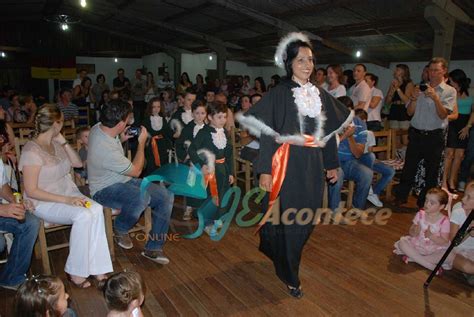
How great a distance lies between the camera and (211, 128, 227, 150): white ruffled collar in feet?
11.2

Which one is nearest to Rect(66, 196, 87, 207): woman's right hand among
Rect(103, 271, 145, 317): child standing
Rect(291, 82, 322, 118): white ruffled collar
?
Rect(103, 271, 145, 317): child standing

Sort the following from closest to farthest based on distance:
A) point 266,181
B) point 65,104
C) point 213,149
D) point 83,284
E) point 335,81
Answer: point 266,181 → point 83,284 → point 213,149 → point 335,81 → point 65,104

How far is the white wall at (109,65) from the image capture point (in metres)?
13.8

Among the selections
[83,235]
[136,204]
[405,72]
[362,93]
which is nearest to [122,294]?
[83,235]

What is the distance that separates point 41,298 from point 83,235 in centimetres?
108

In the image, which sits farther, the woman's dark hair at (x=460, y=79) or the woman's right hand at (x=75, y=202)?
the woman's dark hair at (x=460, y=79)

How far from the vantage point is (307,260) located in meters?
2.99

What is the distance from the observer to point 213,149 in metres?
3.42

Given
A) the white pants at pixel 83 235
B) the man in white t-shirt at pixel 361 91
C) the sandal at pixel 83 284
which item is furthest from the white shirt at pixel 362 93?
the sandal at pixel 83 284

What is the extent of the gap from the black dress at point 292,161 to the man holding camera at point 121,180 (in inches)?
36.2

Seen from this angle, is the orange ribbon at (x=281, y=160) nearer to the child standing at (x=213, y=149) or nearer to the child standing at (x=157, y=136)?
the child standing at (x=213, y=149)

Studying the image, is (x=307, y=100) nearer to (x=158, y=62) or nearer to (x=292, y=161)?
(x=292, y=161)

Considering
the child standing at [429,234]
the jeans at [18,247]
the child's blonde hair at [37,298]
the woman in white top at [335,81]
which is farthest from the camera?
the woman in white top at [335,81]

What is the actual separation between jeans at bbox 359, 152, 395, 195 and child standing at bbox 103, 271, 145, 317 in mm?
3051
